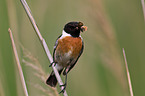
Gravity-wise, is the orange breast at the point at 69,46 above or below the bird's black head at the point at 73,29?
below

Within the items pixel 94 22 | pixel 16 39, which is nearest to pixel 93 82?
pixel 94 22

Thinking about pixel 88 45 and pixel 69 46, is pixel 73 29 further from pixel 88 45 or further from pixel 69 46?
pixel 88 45

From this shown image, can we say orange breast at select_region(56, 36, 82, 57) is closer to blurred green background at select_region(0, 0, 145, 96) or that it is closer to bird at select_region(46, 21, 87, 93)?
bird at select_region(46, 21, 87, 93)

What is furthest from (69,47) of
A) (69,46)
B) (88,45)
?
(88,45)

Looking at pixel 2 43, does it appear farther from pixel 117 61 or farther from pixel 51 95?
pixel 117 61

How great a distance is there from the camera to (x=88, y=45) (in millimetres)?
3986

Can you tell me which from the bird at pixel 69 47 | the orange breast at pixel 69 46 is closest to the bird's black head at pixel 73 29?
the bird at pixel 69 47

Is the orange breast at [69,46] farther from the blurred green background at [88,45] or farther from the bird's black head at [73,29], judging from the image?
the blurred green background at [88,45]

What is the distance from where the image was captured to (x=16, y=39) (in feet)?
9.15

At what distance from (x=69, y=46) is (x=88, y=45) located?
34.1 inches

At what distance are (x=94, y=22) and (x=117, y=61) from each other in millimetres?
514

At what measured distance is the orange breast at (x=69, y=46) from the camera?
316cm

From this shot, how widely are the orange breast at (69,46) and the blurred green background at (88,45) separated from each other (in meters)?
0.22

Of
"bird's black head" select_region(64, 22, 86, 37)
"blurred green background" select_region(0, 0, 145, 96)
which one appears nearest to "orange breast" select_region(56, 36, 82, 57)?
"bird's black head" select_region(64, 22, 86, 37)
